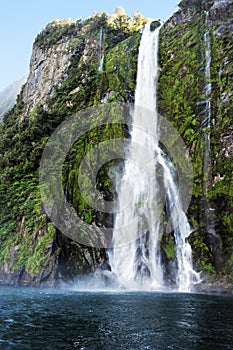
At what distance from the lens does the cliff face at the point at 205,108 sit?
723 inches

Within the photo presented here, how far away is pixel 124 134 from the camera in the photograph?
23172mm

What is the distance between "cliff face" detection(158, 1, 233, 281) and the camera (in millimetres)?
18359

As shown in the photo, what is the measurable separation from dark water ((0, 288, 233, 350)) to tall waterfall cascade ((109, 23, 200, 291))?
658 centimetres

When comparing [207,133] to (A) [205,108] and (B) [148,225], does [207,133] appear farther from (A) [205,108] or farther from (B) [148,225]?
(B) [148,225]

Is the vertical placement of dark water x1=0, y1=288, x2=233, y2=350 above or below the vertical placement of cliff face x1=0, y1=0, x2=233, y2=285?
below

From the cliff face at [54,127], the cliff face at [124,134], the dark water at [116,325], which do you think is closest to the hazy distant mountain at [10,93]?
the cliff face at [54,127]

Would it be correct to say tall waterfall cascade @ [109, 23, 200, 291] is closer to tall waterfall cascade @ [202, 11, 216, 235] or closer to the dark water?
tall waterfall cascade @ [202, 11, 216, 235]

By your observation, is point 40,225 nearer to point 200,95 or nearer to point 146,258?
point 146,258

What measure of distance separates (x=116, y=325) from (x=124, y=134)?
1600cm

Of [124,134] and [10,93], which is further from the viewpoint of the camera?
[10,93]

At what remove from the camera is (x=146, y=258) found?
19.5m

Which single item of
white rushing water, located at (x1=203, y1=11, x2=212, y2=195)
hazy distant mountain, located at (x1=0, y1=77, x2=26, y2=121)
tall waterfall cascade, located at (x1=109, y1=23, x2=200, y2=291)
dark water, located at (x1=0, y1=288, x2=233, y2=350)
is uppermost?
hazy distant mountain, located at (x1=0, y1=77, x2=26, y2=121)

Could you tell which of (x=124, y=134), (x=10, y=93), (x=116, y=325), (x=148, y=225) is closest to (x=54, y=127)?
(x=124, y=134)

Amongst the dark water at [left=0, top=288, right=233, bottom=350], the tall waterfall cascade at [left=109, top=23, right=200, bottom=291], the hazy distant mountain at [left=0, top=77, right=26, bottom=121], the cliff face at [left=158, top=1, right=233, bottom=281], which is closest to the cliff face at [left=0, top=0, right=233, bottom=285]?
the cliff face at [left=158, top=1, right=233, bottom=281]
